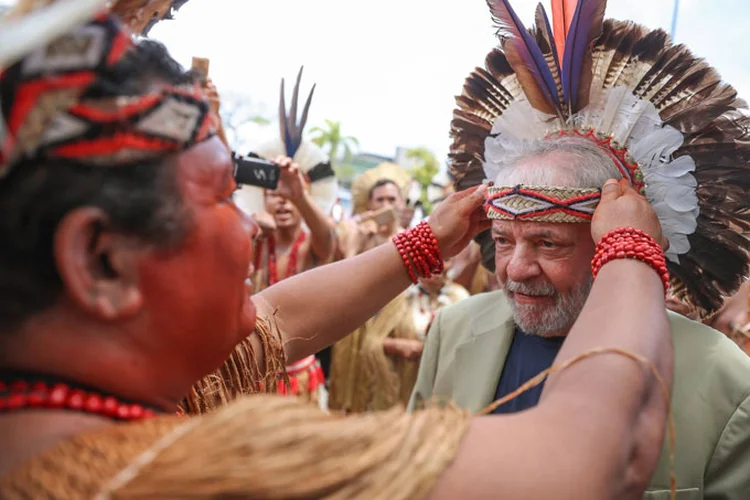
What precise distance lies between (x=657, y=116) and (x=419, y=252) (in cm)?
110

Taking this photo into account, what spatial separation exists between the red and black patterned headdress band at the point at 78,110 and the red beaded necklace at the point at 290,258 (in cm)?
454

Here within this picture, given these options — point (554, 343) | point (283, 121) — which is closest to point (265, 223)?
point (283, 121)

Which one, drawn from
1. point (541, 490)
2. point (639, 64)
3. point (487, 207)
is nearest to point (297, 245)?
point (487, 207)

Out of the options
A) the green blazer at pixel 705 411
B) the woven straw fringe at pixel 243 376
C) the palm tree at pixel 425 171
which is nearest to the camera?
the woven straw fringe at pixel 243 376

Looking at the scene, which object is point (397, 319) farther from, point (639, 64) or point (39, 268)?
point (39, 268)

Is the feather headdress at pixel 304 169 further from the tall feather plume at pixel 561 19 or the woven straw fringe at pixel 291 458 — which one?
the woven straw fringe at pixel 291 458

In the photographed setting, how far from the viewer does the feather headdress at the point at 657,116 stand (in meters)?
2.40

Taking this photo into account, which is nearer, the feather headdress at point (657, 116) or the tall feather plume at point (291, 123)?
the feather headdress at point (657, 116)

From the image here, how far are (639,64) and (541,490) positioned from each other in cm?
194

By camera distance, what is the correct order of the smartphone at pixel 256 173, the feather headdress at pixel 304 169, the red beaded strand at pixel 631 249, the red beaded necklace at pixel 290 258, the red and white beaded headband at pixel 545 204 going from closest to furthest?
the red beaded strand at pixel 631 249 < the red and white beaded headband at pixel 545 204 < the smartphone at pixel 256 173 < the feather headdress at pixel 304 169 < the red beaded necklace at pixel 290 258

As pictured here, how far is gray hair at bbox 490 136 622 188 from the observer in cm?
249

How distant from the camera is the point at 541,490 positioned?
1051 millimetres

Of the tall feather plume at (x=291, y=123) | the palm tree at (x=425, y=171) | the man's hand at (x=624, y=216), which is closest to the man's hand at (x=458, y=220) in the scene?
the man's hand at (x=624, y=216)

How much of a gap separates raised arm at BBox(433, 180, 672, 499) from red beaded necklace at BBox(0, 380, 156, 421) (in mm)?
591
